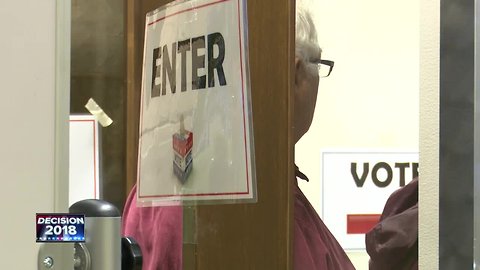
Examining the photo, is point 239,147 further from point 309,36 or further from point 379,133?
point 379,133

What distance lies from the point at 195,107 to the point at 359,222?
118cm

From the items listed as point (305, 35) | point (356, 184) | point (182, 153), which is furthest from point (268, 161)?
point (356, 184)

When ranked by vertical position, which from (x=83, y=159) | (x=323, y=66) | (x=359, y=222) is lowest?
(x=359, y=222)

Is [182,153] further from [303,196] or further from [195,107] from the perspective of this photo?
[303,196]

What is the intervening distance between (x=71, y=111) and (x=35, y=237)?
15 centimetres

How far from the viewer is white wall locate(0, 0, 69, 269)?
0.72 metres

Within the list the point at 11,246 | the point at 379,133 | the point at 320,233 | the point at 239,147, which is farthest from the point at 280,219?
the point at 379,133

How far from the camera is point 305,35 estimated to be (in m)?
1.21

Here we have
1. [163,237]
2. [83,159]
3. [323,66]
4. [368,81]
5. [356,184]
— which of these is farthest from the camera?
[356,184]

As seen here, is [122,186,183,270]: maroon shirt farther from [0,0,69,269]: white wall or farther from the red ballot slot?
the red ballot slot

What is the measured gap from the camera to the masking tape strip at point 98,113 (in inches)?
36.2

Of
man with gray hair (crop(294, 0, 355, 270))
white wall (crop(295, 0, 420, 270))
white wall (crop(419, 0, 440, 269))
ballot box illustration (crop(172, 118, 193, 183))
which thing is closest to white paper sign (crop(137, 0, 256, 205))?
ballot box illustration (crop(172, 118, 193, 183))

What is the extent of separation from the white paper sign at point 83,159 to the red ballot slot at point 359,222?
1094 millimetres

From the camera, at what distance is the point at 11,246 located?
725mm
